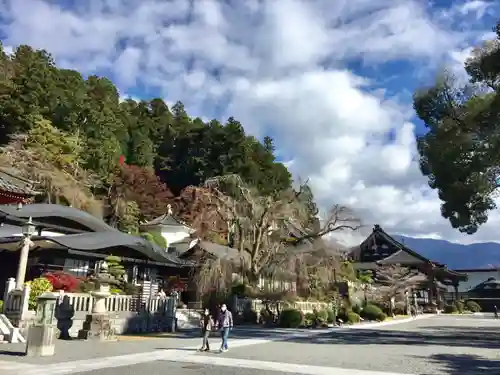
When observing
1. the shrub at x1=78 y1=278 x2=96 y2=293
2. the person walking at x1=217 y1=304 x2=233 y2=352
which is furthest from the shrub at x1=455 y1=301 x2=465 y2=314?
the person walking at x1=217 y1=304 x2=233 y2=352

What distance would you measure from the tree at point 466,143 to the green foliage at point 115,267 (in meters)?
16.0

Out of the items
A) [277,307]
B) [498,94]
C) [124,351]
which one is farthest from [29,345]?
[277,307]

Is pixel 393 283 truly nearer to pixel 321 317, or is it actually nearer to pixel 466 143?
pixel 321 317

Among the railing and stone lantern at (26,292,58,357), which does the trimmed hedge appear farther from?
stone lantern at (26,292,58,357)

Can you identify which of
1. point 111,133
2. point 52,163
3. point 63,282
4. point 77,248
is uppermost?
point 111,133

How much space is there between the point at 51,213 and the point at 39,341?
14.5m

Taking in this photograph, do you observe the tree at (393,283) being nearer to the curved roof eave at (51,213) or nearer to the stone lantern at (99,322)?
the curved roof eave at (51,213)

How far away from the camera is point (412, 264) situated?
51.6 m

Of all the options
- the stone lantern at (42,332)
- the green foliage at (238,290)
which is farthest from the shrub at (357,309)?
the stone lantern at (42,332)

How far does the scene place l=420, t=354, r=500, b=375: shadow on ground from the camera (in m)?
10.3

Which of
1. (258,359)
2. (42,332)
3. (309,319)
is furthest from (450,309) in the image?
(42,332)

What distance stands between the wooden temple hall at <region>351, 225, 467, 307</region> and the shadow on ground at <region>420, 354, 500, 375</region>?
34426mm

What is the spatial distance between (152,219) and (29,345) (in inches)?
1461

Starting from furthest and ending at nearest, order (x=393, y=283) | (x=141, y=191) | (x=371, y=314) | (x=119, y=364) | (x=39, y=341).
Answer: (x=141, y=191)
(x=393, y=283)
(x=371, y=314)
(x=39, y=341)
(x=119, y=364)
